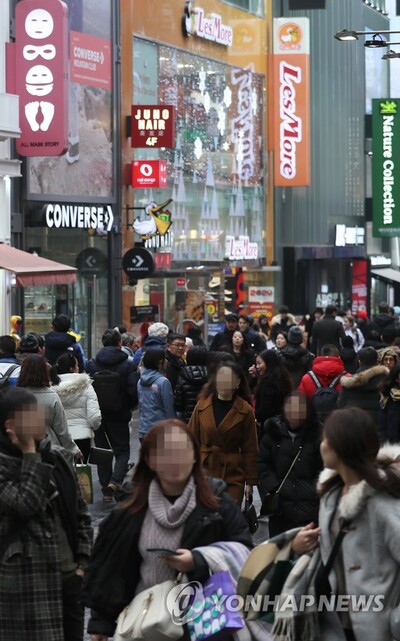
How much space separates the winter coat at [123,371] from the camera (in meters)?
15.0

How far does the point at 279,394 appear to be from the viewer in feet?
42.4

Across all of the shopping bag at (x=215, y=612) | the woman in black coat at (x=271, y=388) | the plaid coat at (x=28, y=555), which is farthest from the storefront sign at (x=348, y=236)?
the shopping bag at (x=215, y=612)

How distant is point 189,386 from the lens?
1330 centimetres

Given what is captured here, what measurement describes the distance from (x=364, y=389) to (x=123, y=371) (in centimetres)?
343

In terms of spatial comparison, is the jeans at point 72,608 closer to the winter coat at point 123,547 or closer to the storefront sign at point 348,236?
the winter coat at point 123,547

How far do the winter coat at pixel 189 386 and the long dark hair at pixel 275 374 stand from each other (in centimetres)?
60

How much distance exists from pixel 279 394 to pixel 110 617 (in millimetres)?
7592

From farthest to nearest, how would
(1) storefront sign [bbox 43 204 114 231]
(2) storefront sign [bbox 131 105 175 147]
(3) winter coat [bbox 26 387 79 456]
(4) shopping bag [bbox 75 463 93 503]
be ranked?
(2) storefront sign [bbox 131 105 175 147] < (1) storefront sign [bbox 43 204 114 231] < (4) shopping bag [bbox 75 463 93 503] < (3) winter coat [bbox 26 387 79 456]

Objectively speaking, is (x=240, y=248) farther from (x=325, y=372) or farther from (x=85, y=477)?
(x=85, y=477)

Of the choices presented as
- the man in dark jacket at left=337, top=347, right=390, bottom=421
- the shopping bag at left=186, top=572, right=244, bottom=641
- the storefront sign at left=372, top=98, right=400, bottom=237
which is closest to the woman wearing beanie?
the man in dark jacket at left=337, top=347, right=390, bottom=421

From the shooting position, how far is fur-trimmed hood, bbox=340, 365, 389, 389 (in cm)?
1229

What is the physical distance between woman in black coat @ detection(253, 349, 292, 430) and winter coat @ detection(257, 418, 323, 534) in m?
3.66

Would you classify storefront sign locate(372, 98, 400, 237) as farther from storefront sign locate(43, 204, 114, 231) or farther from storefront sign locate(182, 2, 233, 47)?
storefront sign locate(43, 204, 114, 231)

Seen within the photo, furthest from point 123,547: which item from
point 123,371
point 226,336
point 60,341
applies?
point 226,336
